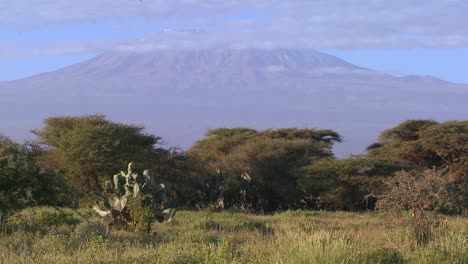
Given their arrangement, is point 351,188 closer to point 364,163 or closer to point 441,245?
point 364,163

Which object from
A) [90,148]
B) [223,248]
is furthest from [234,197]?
[223,248]

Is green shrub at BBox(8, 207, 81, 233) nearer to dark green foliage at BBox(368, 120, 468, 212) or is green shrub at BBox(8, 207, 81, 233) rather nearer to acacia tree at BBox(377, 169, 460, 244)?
acacia tree at BBox(377, 169, 460, 244)

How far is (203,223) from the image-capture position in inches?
680

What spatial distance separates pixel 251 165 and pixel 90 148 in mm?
7766

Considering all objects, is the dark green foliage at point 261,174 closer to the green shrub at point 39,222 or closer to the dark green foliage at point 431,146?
the dark green foliage at point 431,146

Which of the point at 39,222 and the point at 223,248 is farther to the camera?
the point at 39,222

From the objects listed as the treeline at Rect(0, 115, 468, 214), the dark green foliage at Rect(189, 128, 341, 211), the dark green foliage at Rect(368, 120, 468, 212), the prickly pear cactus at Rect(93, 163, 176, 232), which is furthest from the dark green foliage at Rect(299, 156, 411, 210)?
the prickly pear cactus at Rect(93, 163, 176, 232)

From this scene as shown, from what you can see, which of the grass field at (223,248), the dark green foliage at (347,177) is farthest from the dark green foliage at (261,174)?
the grass field at (223,248)

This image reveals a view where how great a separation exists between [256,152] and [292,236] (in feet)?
75.5

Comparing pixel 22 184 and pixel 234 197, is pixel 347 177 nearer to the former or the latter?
pixel 234 197

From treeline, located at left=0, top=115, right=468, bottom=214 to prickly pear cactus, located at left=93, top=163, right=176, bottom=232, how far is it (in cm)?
776

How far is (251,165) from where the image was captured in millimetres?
33531

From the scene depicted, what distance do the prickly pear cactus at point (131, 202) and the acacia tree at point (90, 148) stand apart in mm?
11092

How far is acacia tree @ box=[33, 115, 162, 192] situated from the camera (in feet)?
95.2
